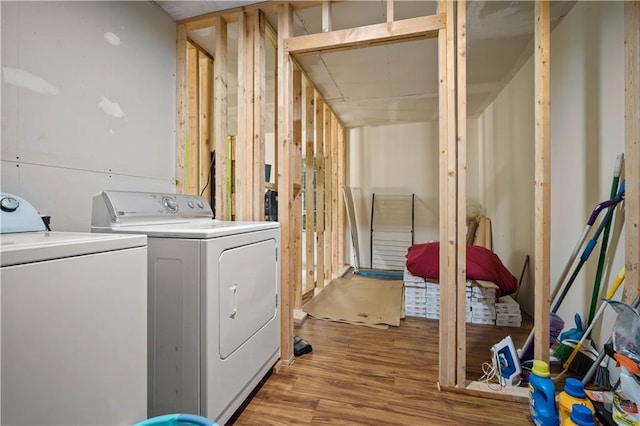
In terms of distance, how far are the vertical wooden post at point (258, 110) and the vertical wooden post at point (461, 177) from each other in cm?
126

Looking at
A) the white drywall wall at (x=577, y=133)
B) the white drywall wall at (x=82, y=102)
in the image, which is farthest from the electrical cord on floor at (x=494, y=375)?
the white drywall wall at (x=82, y=102)

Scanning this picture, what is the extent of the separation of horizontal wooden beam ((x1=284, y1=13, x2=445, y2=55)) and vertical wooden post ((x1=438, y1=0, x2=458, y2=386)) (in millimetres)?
83

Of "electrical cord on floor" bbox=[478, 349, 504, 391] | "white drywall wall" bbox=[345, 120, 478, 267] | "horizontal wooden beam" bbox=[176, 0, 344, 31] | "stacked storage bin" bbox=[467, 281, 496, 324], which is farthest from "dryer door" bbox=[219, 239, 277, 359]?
"white drywall wall" bbox=[345, 120, 478, 267]

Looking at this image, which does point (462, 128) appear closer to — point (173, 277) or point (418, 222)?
point (173, 277)

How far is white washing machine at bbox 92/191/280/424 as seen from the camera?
1164mm

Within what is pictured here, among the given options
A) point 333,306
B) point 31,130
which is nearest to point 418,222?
point 333,306

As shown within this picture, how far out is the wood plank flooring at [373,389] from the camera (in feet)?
4.69

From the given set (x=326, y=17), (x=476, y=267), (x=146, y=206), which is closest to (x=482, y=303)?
(x=476, y=267)

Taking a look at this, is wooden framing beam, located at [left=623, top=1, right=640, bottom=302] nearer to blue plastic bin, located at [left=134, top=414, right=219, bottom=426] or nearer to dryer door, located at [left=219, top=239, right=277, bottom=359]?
dryer door, located at [left=219, top=239, right=277, bottom=359]

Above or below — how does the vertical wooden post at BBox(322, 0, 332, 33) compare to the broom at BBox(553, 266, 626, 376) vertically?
above

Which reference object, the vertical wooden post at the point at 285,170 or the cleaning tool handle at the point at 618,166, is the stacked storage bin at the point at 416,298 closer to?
the vertical wooden post at the point at 285,170

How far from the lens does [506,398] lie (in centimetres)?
157

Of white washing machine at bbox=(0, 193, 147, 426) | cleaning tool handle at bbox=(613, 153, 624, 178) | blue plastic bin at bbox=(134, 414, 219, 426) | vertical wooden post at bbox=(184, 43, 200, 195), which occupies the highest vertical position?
vertical wooden post at bbox=(184, 43, 200, 195)

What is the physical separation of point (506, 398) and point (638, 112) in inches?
66.8
